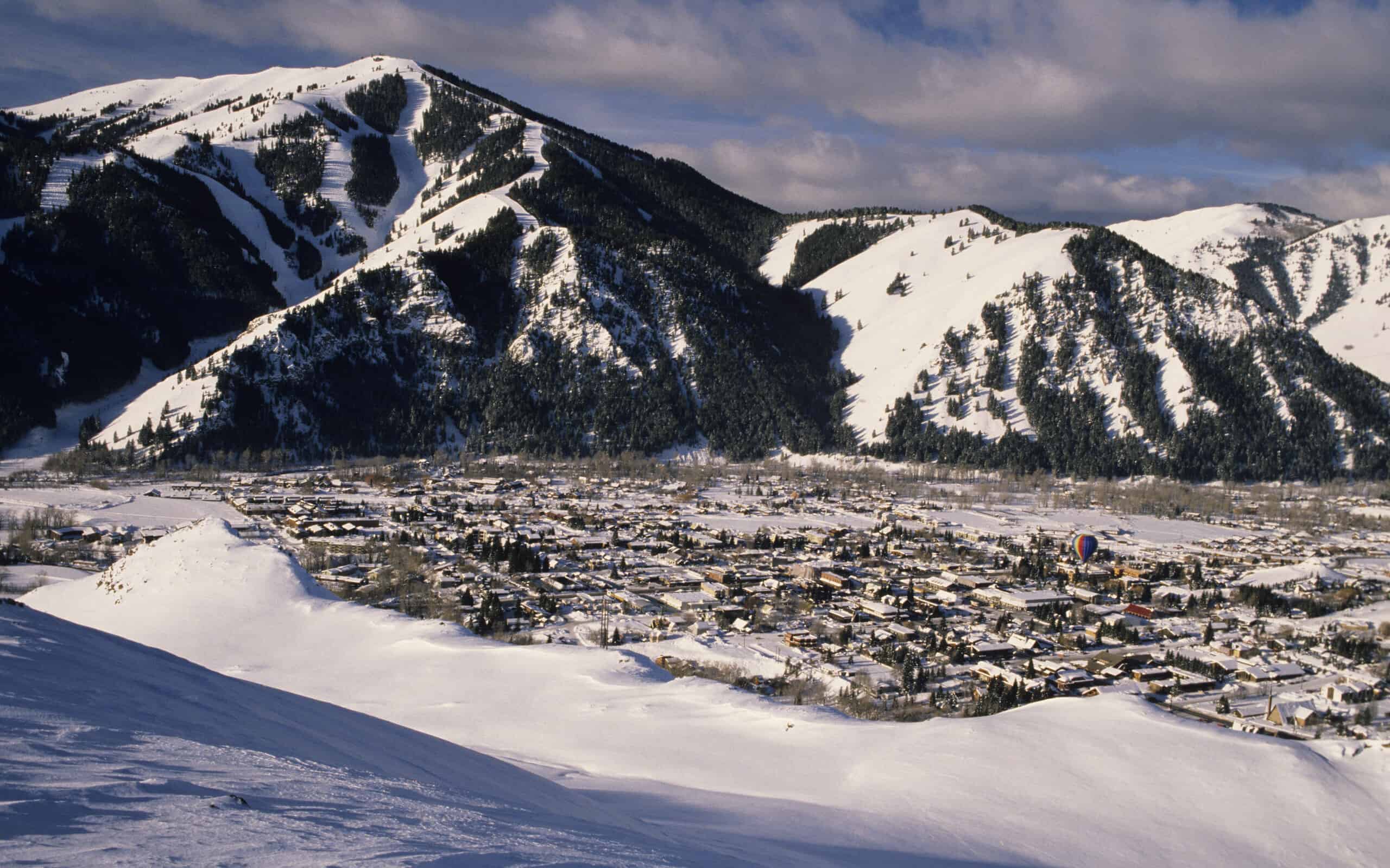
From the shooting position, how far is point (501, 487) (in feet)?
256

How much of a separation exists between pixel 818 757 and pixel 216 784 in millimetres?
14106

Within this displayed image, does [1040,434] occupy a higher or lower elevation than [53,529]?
higher

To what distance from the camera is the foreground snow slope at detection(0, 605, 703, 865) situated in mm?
6457

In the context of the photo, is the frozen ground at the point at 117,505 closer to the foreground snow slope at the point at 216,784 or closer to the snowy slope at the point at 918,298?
the foreground snow slope at the point at 216,784

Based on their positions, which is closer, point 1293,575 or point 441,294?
point 1293,575

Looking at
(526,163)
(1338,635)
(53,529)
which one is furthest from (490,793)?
(526,163)

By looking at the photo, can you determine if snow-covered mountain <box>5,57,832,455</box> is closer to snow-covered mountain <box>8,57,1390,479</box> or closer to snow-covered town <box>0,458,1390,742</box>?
snow-covered mountain <box>8,57,1390,479</box>

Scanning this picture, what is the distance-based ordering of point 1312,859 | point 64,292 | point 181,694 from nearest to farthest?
point 181,694
point 1312,859
point 64,292

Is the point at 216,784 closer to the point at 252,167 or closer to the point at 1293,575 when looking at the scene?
the point at 1293,575

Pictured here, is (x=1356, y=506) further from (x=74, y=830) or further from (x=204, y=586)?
(x=74, y=830)

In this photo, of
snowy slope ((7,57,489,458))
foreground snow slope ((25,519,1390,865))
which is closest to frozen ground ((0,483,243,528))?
snowy slope ((7,57,489,458))

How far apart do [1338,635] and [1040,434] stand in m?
58.8

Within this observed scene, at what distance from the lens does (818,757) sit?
19.8m

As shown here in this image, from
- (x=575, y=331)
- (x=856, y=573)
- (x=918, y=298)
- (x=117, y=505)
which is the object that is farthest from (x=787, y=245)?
(x=117, y=505)
